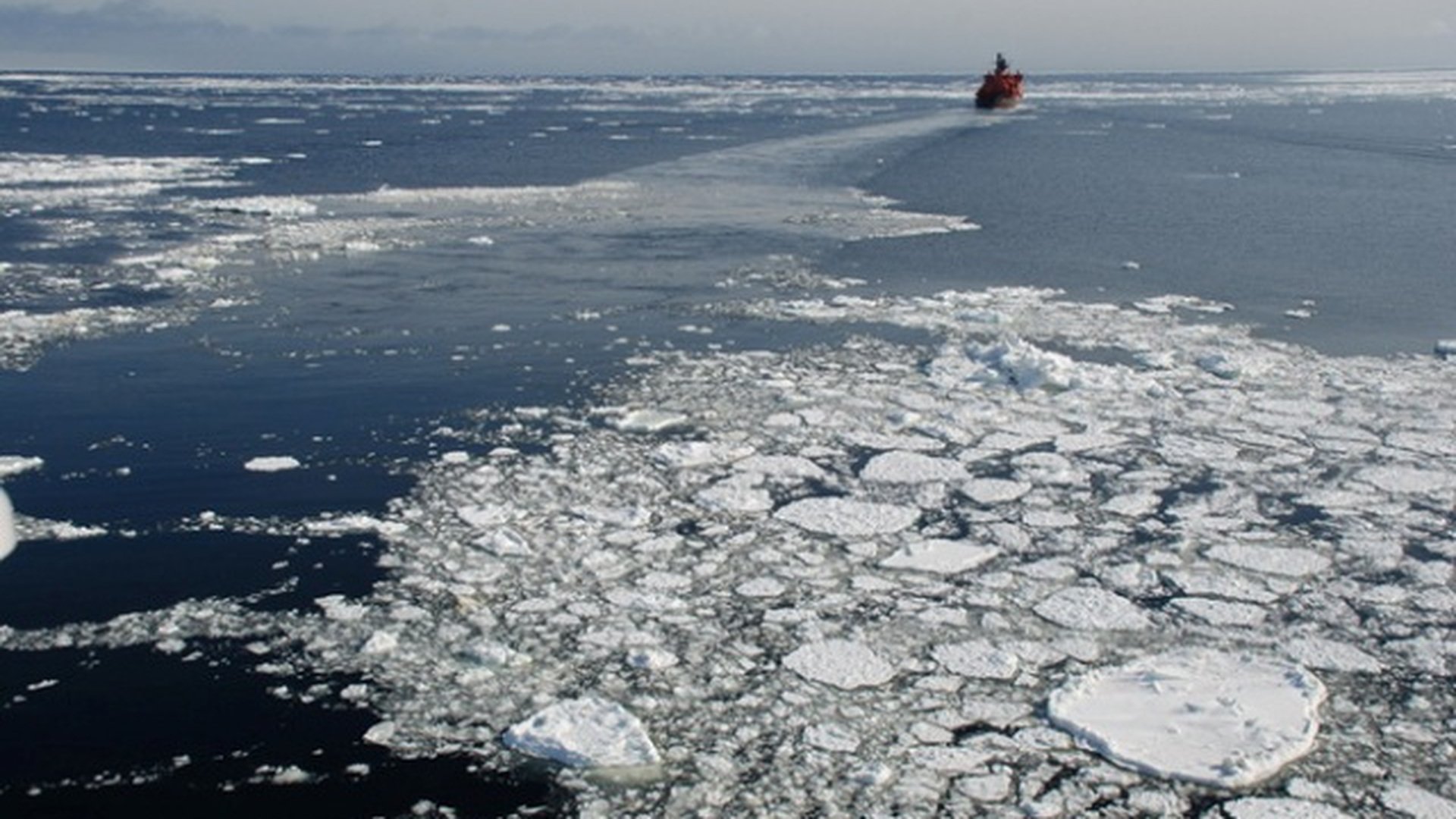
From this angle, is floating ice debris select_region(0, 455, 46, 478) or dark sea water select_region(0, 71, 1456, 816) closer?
dark sea water select_region(0, 71, 1456, 816)

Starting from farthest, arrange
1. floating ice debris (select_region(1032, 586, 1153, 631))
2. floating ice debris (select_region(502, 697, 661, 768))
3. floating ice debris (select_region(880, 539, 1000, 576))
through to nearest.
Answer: floating ice debris (select_region(880, 539, 1000, 576)), floating ice debris (select_region(1032, 586, 1153, 631)), floating ice debris (select_region(502, 697, 661, 768))

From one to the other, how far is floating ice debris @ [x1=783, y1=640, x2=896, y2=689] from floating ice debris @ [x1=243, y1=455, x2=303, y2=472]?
127 inches

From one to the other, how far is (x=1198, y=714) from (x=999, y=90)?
50.2 meters

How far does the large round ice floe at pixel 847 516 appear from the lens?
5.78 metres

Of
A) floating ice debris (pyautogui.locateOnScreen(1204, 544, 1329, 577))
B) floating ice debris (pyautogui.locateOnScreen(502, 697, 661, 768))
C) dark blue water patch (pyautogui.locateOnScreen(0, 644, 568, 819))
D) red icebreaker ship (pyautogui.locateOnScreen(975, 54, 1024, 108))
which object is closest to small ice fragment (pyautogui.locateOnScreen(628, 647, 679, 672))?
floating ice debris (pyautogui.locateOnScreen(502, 697, 661, 768))

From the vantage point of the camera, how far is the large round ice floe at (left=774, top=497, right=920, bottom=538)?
19.0 feet

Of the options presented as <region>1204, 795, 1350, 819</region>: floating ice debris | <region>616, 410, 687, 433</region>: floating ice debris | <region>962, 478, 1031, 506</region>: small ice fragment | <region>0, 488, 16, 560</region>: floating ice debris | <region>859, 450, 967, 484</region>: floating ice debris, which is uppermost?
<region>0, 488, 16, 560</region>: floating ice debris

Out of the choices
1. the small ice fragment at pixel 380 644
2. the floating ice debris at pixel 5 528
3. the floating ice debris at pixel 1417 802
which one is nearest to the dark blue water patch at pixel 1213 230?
the floating ice debris at pixel 1417 802

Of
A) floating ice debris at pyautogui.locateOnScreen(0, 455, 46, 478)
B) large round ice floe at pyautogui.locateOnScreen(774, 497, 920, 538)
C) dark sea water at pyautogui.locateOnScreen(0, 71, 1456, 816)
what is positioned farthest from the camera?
floating ice debris at pyautogui.locateOnScreen(0, 455, 46, 478)

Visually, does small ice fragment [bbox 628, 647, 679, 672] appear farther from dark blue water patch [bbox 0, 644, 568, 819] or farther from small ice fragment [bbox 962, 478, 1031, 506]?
small ice fragment [bbox 962, 478, 1031, 506]

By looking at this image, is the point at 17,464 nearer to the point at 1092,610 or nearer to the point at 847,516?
the point at 847,516

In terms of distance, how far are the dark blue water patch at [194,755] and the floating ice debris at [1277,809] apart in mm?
1914

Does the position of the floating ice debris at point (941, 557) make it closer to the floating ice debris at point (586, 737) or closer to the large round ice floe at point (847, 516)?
the large round ice floe at point (847, 516)

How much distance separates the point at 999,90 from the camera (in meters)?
51.5
